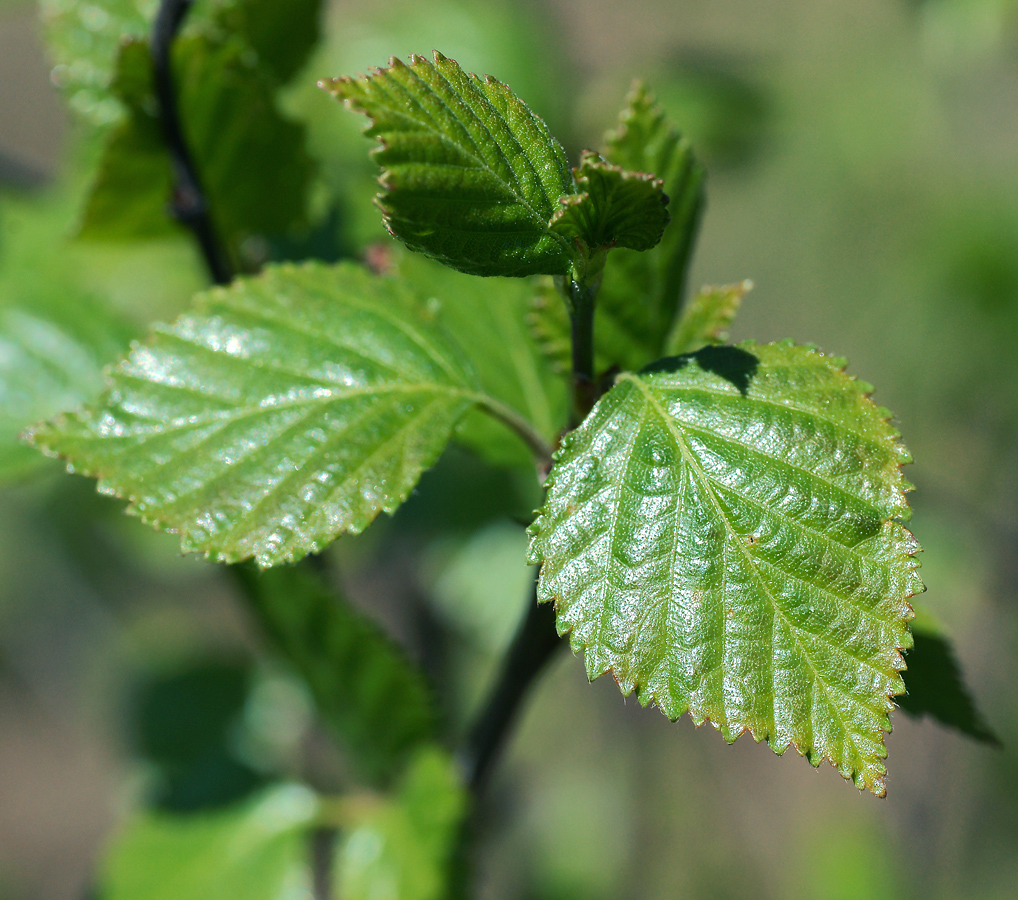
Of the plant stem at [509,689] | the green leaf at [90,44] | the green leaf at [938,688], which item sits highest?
the green leaf at [90,44]

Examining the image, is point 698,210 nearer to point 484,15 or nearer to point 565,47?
point 484,15

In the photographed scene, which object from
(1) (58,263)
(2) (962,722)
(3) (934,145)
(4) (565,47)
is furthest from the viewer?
(3) (934,145)

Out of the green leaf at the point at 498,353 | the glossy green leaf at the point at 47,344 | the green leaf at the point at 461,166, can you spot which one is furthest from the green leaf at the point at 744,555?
the glossy green leaf at the point at 47,344

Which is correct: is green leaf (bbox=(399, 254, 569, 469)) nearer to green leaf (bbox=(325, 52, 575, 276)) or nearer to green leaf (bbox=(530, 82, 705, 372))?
green leaf (bbox=(530, 82, 705, 372))

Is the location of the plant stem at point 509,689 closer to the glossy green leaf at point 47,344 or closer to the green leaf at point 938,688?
the green leaf at point 938,688

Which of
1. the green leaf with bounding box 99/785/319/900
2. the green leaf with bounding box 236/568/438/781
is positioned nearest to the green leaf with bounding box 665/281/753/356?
the green leaf with bounding box 236/568/438/781

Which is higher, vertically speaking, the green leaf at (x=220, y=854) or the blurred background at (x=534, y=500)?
the blurred background at (x=534, y=500)

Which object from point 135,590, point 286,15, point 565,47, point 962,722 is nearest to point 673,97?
point 565,47

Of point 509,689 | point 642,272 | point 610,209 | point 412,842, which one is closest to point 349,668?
point 412,842
